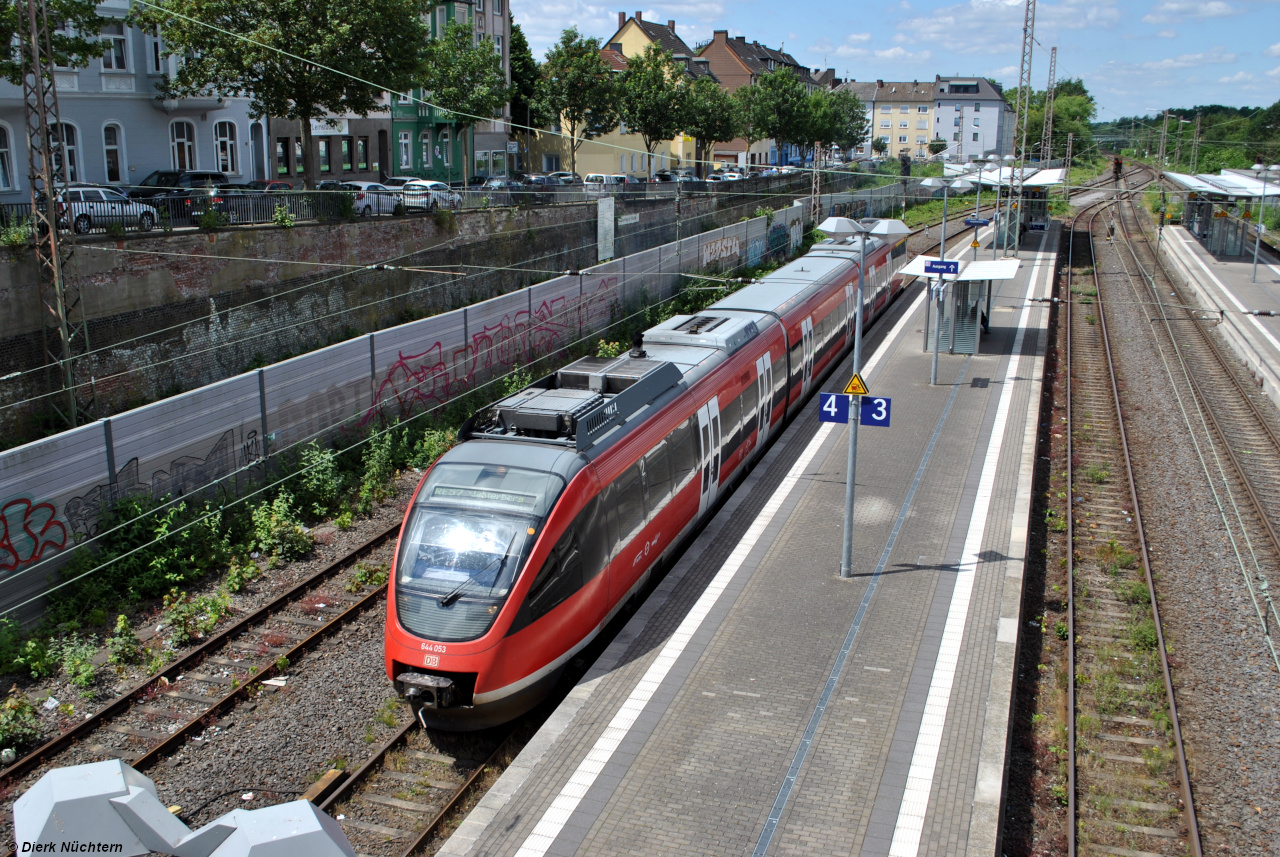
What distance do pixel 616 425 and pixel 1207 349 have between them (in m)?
22.3

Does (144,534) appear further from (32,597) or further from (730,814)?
(730,814)

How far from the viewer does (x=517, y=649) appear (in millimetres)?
9391

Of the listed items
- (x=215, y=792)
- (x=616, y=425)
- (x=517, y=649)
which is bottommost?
(x=215, y=792)

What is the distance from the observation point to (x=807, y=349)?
20.4 meters

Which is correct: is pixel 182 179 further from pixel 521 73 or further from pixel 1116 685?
pixel 521 73

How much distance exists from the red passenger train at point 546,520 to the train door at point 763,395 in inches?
57.5

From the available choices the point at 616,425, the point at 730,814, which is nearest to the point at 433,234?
the point at 616,425

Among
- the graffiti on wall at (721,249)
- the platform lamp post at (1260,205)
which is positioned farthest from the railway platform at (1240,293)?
the graffiti on wall at (721,249)

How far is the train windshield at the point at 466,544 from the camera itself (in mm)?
9336

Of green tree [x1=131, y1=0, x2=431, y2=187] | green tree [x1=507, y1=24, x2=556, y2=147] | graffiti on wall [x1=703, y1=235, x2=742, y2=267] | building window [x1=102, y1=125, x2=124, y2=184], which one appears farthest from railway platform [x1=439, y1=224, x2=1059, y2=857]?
green tree [x1=507, y1=24, x2=556, y2=147]

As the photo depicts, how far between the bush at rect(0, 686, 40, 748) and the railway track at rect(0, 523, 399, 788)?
9.2 inches

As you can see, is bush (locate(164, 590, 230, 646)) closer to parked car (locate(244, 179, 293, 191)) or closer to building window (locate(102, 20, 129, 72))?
parked car (locate(244, 179, 293, 191))

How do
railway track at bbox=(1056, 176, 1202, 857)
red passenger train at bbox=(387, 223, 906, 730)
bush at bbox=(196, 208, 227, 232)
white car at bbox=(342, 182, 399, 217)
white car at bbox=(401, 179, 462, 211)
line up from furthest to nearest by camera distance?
white car at bbox=(401, 179, 462, 211) < white car at bbox=(342, 182, 399, 217) < bush at bbox=(196, 208, 227, 232) < red passenger train at bbox=(387, 223, 906, 730) < railway track at bbox=(1056, 176, 1202, 857)

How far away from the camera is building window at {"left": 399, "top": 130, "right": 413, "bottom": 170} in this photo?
5022 cm
